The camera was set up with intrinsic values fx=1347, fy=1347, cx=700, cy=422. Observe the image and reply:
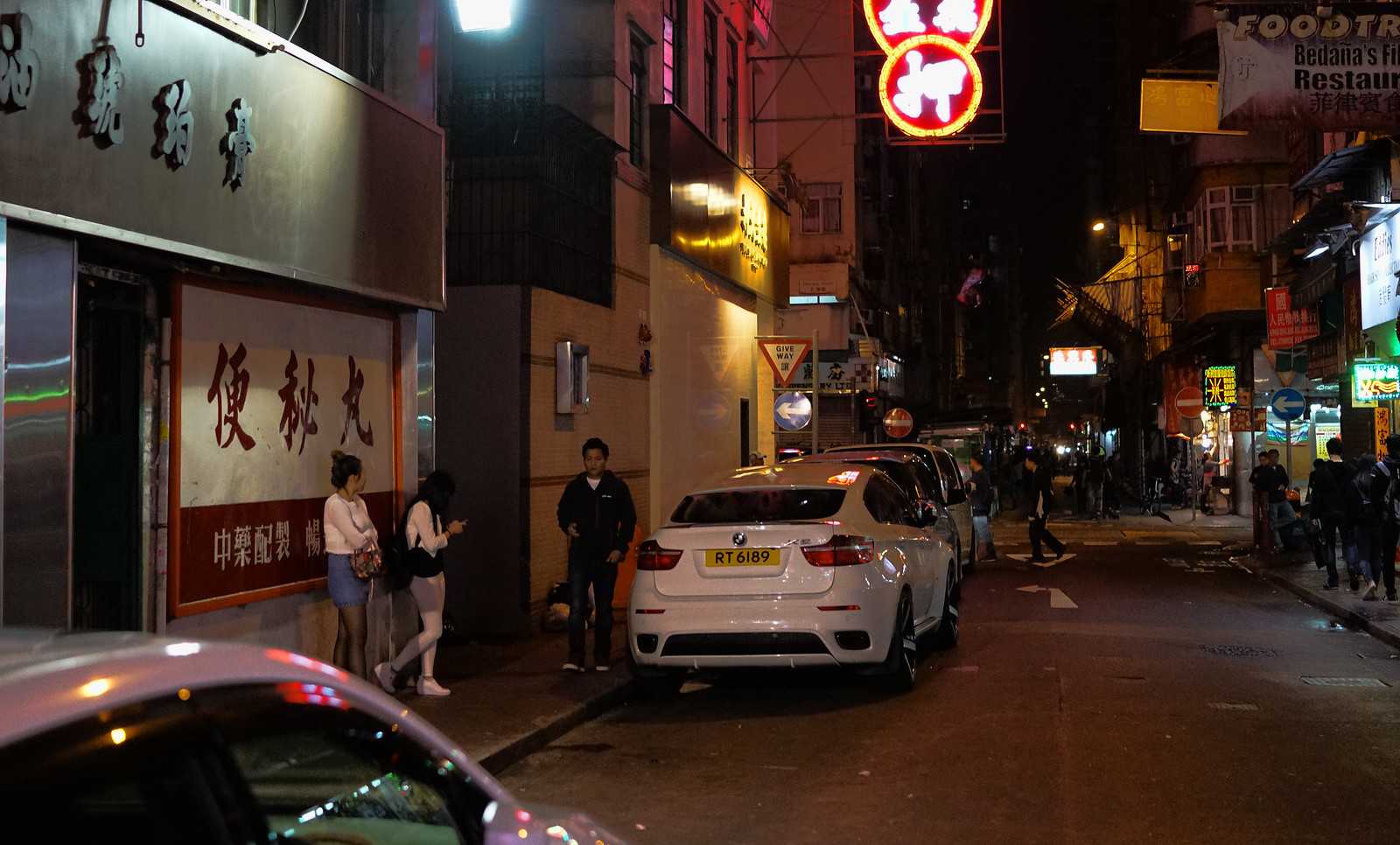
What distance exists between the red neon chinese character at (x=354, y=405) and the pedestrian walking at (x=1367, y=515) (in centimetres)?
1144

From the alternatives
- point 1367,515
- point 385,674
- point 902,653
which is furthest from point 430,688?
point 1367,515

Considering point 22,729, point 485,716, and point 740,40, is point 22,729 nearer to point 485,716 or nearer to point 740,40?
point 485,716

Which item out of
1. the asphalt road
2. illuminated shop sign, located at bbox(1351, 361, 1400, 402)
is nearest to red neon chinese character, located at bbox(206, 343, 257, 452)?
the asphalt road

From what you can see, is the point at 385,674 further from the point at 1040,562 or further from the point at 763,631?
the point at 1040,562

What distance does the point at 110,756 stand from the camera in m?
1.86

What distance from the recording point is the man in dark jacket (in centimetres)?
1092

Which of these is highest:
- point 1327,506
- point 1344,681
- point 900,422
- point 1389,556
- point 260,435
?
point 900,422

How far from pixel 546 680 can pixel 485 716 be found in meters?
1.49

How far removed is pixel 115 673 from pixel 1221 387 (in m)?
36.7

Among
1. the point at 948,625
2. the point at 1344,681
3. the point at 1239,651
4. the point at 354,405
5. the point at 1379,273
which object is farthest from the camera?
the point at 1379,273

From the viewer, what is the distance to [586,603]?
11.1 meters

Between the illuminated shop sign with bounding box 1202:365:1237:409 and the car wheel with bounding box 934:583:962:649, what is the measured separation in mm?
25078

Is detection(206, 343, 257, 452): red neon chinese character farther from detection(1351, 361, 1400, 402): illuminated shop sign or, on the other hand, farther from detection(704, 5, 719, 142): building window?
detection(1351, 361, 1400, 402): illuminated shop sign

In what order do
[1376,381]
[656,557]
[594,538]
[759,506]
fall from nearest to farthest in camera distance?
[656,557] → [759,506] → [594,538] → [1376,381]
